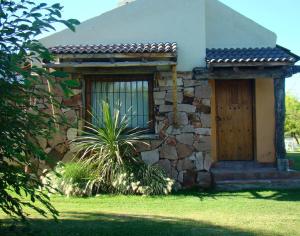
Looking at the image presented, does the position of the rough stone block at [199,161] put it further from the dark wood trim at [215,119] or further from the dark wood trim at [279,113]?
the dark wood trim at [279,113]

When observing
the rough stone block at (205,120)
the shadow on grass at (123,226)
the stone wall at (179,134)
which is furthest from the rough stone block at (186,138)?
the shadow on grass at (123,226)

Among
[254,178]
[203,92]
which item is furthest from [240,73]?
[254,178]

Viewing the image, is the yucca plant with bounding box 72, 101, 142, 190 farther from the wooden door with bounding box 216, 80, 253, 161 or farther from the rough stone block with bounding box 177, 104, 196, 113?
the wooden door with bounding box 216, 80, 253, 161

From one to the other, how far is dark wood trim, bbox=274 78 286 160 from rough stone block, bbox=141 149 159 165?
109 inches

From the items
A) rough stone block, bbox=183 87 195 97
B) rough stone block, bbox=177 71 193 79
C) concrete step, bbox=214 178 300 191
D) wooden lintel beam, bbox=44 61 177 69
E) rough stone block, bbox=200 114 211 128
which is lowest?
concrete step, bbox=214 178 300 191

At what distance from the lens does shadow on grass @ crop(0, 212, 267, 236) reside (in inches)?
219

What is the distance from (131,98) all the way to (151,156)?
5.02 feet

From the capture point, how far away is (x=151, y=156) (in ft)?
32.0

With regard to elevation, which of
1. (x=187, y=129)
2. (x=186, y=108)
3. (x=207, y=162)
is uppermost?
(x=186, y=108)

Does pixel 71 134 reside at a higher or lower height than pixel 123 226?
higher

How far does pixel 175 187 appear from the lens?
31.1 ft

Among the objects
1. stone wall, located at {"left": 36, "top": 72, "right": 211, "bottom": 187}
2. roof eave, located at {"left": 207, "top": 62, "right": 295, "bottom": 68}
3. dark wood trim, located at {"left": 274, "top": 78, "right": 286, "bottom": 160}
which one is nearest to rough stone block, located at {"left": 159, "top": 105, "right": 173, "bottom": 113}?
stone wall, located at {"left": 36, "top": 72, "right": 211, "bottom": 187}

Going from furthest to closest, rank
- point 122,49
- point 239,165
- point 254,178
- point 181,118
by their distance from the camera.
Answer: point 239,165, point 181,118, point 254,178, point 122,49

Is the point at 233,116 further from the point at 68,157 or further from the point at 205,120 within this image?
the point at 68,157
